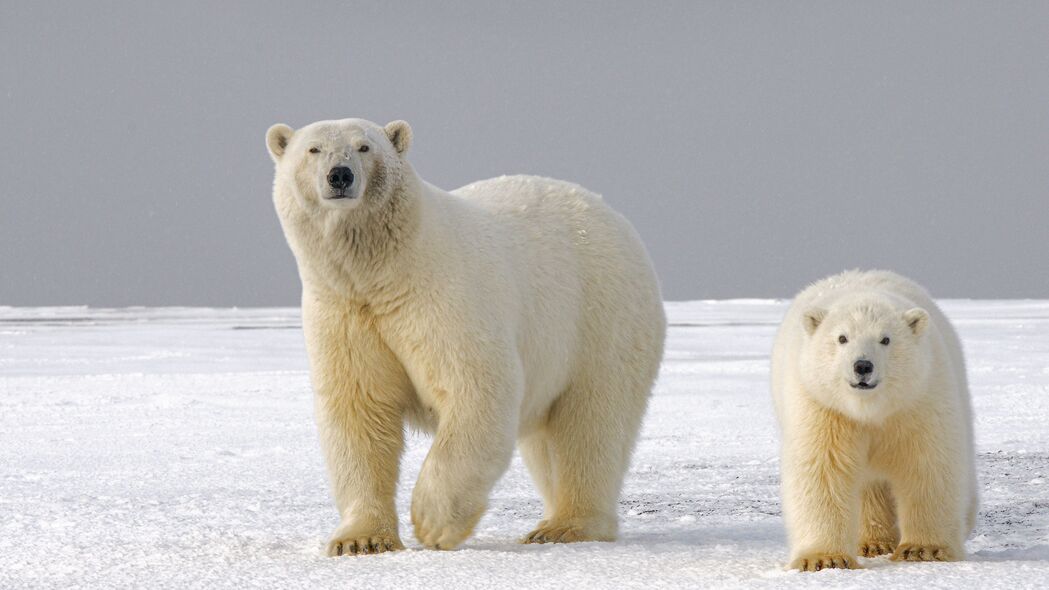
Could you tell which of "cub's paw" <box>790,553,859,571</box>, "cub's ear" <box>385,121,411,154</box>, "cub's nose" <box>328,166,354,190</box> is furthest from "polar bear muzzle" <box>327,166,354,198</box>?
"cub's paw" <box>790,553,859,571</box>

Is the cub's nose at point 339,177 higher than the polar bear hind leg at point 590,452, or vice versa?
→ the cub's nose at point 339,177

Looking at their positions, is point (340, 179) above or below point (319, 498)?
above

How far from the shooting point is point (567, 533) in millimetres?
5180

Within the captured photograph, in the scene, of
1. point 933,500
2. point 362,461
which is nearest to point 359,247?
point 362,461

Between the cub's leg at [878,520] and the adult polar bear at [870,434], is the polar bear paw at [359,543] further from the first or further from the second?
the cub's leg at [878,520]

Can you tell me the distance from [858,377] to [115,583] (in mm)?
2477

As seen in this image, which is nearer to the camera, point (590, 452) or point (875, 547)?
point (875, 547)

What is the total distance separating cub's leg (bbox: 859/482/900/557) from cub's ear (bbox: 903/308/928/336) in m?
0.80

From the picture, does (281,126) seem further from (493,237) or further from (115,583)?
(115,583)

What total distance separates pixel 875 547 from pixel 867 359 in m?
1.04

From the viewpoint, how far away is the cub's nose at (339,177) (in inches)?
175

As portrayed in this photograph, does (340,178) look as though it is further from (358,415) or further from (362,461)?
(362,461)

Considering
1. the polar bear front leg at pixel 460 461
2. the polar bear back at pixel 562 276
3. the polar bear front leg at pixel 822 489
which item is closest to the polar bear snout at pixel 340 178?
the polar bear back at pixel 562 276

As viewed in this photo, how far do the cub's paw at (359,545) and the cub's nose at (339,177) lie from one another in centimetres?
128
